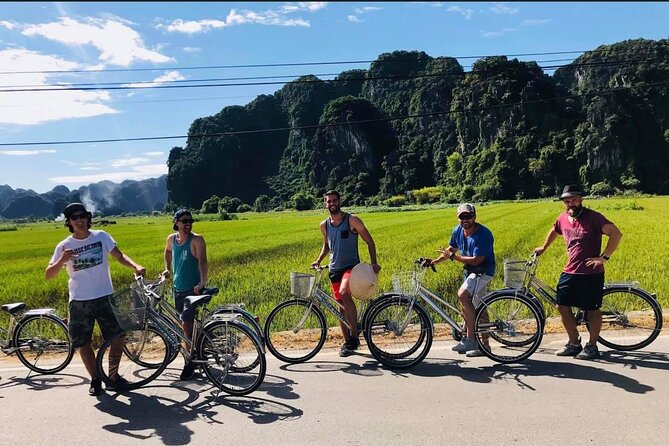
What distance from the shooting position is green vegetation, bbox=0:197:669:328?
9430 millimetres

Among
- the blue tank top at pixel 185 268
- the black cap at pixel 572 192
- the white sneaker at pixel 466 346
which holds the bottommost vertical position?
the white sneaker at pixel 466 346

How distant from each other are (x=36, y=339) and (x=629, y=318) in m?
6.29

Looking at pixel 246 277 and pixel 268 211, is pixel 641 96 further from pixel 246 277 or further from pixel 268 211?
pixel 246 277

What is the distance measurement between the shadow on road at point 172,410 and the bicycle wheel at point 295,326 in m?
1.00

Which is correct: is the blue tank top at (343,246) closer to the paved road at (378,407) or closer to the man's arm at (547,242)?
the paved road at (378,407)

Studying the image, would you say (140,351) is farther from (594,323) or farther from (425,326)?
(594,323)

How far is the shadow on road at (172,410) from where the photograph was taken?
3.44 meters

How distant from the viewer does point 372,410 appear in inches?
143

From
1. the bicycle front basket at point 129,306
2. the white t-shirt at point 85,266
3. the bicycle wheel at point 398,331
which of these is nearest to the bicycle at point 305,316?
the bicycle wheel at point 398,331

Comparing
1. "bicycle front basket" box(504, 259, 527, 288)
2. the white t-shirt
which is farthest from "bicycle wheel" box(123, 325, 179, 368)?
"bicycle front basket" box(504, 259, 527, 288)

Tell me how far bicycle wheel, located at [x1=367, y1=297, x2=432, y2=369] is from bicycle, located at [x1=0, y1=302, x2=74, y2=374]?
3.16m

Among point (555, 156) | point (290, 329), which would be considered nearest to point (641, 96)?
point (555, 156)

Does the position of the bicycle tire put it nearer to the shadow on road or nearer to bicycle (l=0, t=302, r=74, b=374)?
the shadow on road

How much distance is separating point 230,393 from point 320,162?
8883 centimetres
